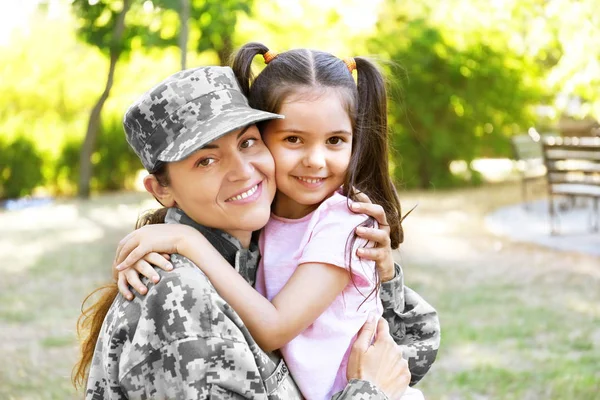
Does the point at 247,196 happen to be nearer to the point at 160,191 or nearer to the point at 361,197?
the point at 160,191

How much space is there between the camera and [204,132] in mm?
1860

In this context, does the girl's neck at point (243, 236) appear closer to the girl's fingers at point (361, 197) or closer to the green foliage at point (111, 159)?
the girl's fingers at point (361, 197)

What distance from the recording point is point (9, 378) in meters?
5.78

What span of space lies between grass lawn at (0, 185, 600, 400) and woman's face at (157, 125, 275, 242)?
8.86 ft

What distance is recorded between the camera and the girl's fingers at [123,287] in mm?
1866

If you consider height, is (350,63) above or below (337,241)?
above

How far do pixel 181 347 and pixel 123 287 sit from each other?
9.4 inches

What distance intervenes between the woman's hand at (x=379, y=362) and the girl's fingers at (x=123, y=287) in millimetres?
619

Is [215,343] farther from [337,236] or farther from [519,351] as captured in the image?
[519,351]

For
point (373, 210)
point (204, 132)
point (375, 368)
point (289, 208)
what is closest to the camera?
point (204, 132)

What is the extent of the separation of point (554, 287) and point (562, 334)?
163 centimetres

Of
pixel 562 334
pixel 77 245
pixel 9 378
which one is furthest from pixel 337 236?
pixel 77 245

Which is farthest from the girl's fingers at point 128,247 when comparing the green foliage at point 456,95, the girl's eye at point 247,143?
Result: the green foliage at point 456,95

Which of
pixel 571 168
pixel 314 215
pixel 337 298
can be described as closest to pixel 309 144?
pixel 314 215
